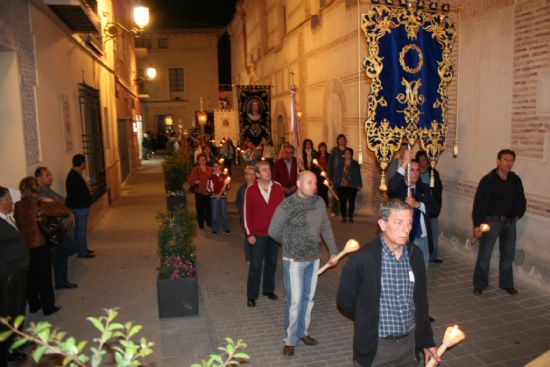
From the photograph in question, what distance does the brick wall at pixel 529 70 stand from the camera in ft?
23.2

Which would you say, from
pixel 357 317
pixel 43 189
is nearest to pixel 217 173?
pixel 43 189

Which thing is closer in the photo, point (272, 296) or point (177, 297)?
point (177, 297)

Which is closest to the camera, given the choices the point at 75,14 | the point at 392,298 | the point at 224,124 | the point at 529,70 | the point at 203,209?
the point at 392,298

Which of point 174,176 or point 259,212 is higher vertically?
point 259,212

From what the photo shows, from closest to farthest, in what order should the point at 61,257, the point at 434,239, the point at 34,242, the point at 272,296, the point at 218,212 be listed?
the point at 34,242 → the point at 272,296 → the point at 61,257 → the point at 434,239 → the point at 218,212

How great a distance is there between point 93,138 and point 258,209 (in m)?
7.92

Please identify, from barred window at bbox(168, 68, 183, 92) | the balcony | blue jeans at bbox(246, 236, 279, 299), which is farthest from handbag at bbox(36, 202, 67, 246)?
barred window at bbox(168, 68, 183, 92)

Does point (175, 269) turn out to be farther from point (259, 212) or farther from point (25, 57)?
point (25, 57)

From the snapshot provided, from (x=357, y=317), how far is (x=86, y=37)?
11.7 metres

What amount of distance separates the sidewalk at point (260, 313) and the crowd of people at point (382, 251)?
0.95ft

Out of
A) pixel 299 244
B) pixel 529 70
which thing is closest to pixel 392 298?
pixel 299 244

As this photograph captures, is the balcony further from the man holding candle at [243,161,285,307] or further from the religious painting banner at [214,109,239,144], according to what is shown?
Result: the religious painting banner at [214,109,239,144]

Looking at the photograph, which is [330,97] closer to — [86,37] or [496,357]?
[86,37]

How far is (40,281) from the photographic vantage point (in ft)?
21.6
